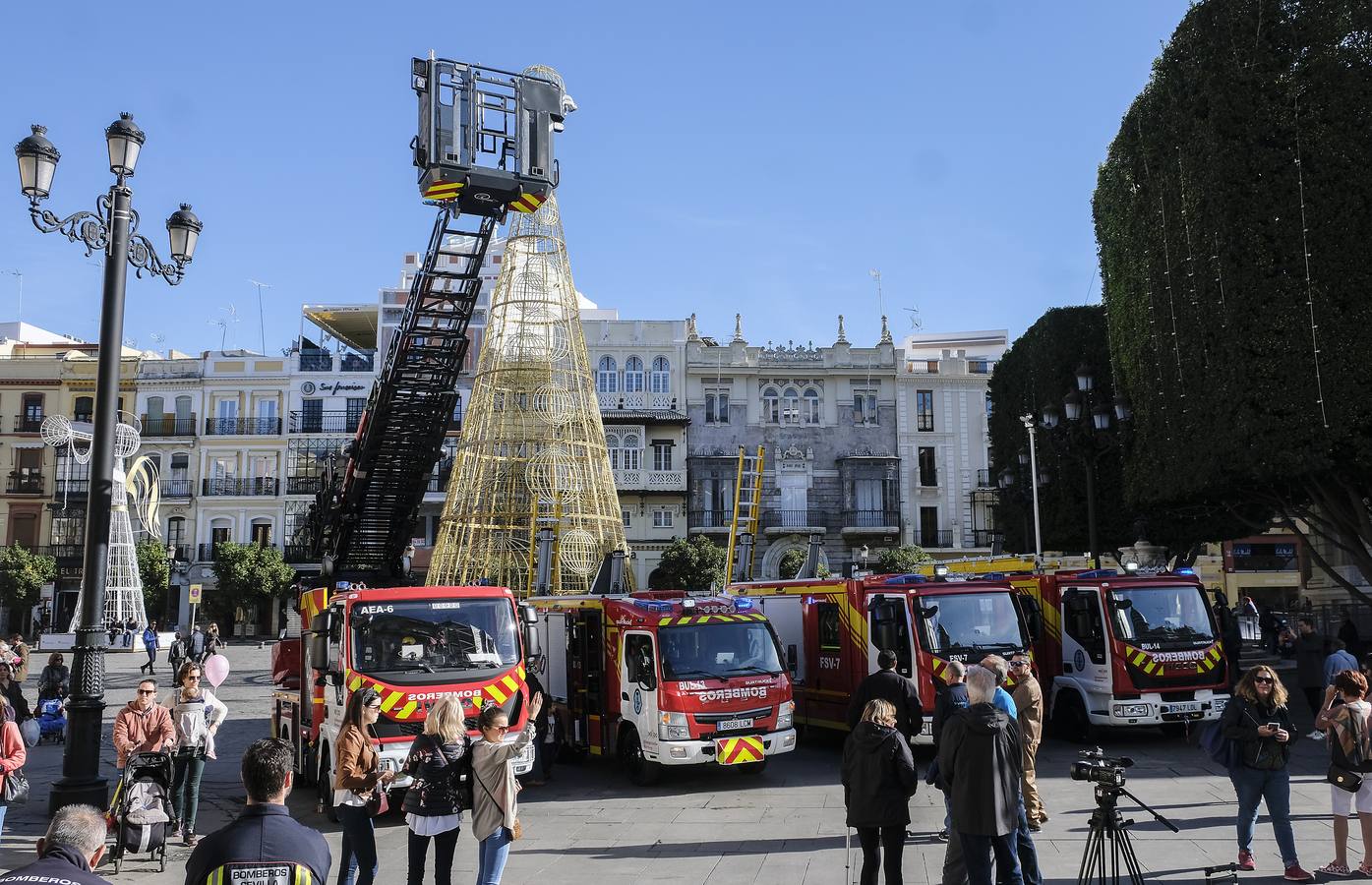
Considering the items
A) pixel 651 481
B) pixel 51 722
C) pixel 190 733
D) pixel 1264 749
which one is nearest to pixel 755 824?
pixel 1264 749

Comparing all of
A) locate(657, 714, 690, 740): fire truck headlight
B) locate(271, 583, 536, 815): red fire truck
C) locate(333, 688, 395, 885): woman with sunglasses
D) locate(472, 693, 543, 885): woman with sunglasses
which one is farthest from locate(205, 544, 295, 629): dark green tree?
locate(472, 693, 543, 885): woman with sunglasses

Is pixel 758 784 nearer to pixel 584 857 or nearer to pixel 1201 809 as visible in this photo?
pixel 584 857

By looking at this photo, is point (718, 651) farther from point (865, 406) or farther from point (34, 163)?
point (865, 406)

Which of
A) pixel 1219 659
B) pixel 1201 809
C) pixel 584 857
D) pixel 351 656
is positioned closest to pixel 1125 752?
pixel 1219 659

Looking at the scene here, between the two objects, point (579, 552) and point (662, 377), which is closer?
point (579, 552)

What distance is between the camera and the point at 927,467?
176 ft

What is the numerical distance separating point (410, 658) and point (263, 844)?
343 inches

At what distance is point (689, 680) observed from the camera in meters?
14.3

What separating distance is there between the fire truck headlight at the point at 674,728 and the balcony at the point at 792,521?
3724 cm

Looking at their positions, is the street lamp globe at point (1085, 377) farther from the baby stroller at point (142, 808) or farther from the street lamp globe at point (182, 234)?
the baby stroller at point (142, 808)

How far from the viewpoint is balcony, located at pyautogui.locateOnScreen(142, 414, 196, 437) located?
55562 mm

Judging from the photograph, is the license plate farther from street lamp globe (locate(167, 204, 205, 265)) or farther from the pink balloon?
street lamp globe (locate(167, 204, 205, 265))

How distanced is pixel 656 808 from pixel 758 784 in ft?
6.22

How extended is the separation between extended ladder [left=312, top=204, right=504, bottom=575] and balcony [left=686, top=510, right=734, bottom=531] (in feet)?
87.6
